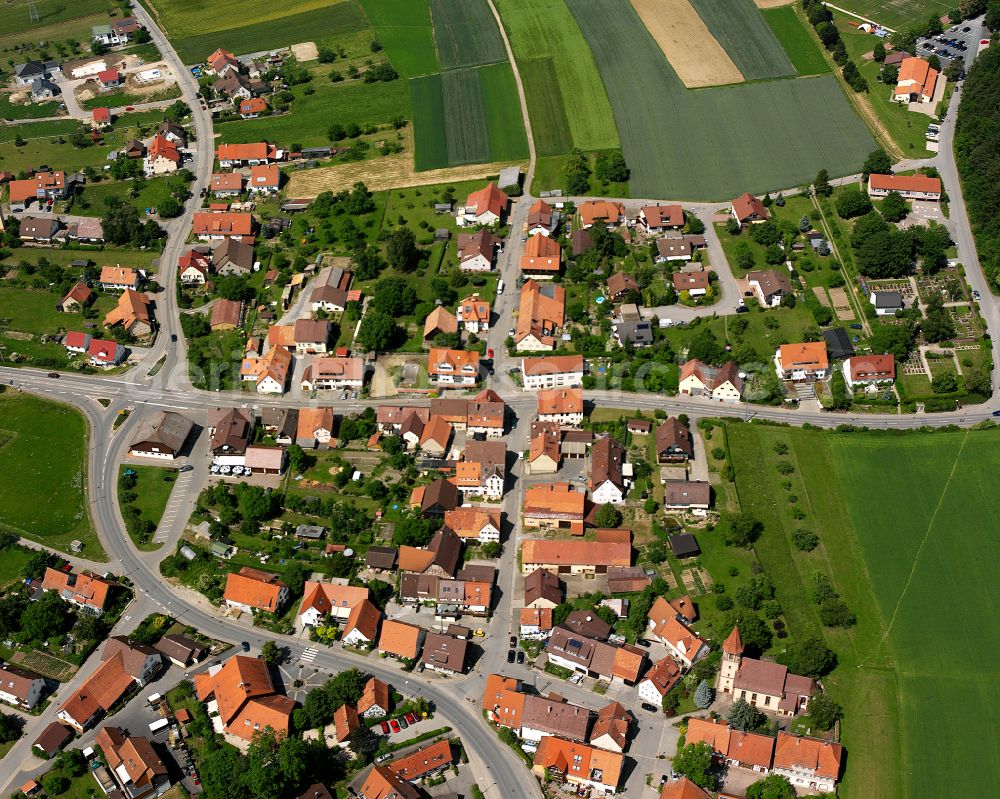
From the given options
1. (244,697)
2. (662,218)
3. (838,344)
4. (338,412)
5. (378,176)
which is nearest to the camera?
(244,697)

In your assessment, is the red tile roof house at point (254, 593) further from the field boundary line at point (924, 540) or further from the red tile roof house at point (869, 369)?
the red tile roof house at point (869, 369)

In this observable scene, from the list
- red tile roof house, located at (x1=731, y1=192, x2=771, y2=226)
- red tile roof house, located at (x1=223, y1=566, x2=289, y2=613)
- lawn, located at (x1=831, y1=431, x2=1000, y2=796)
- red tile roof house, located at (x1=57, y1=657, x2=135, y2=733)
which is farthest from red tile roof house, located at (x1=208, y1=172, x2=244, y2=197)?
lawn, located at (x1=831, y1=431, x2=1000, y2=796)

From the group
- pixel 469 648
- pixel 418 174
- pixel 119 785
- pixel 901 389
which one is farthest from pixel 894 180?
pixel 119 785

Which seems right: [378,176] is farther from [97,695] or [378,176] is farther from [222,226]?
[97,695]

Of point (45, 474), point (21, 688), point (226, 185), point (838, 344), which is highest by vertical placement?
point (226, 185)

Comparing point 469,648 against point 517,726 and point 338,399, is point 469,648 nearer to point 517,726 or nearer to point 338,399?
point 517,726

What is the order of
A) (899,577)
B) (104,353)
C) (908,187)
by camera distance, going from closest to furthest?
(899,577) < (104,353) < (908,187)

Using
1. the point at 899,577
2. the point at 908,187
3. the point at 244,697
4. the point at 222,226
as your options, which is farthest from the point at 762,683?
the point at 222,226
